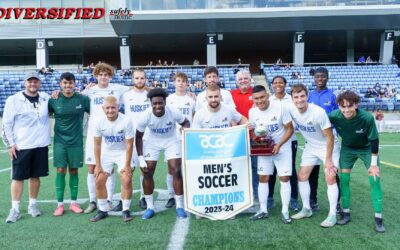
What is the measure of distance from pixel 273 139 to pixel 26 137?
125 inches

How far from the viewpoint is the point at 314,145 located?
4754 mm

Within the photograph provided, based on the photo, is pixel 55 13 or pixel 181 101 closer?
pixel 181 101

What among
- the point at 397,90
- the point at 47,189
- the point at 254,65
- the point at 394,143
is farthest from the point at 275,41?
the point at 47,189

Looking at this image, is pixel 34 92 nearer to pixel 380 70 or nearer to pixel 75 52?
pixel 380 70

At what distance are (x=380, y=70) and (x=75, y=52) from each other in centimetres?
2394

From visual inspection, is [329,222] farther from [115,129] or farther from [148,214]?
[115,129]

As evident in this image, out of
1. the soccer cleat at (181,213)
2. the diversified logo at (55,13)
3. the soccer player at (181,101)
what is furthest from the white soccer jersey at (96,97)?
the diversified logo at (55,13)

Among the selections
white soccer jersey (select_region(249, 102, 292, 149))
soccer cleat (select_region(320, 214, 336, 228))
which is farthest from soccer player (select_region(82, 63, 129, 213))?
soccer cleat (select_region(320, 214, 336, 228))

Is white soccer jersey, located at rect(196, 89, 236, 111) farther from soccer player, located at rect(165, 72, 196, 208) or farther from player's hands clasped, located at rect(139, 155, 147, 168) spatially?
player's hands clasped, located at rect(139, 155, 147, 168)

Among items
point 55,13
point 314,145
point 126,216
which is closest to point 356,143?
point 314,145

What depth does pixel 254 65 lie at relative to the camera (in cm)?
3356

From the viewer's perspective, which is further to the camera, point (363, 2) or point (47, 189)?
point (363, 2)

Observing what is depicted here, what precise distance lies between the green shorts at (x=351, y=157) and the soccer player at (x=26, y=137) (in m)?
3.82

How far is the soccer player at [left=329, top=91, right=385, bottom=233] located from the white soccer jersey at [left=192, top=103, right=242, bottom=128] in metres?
1.21
